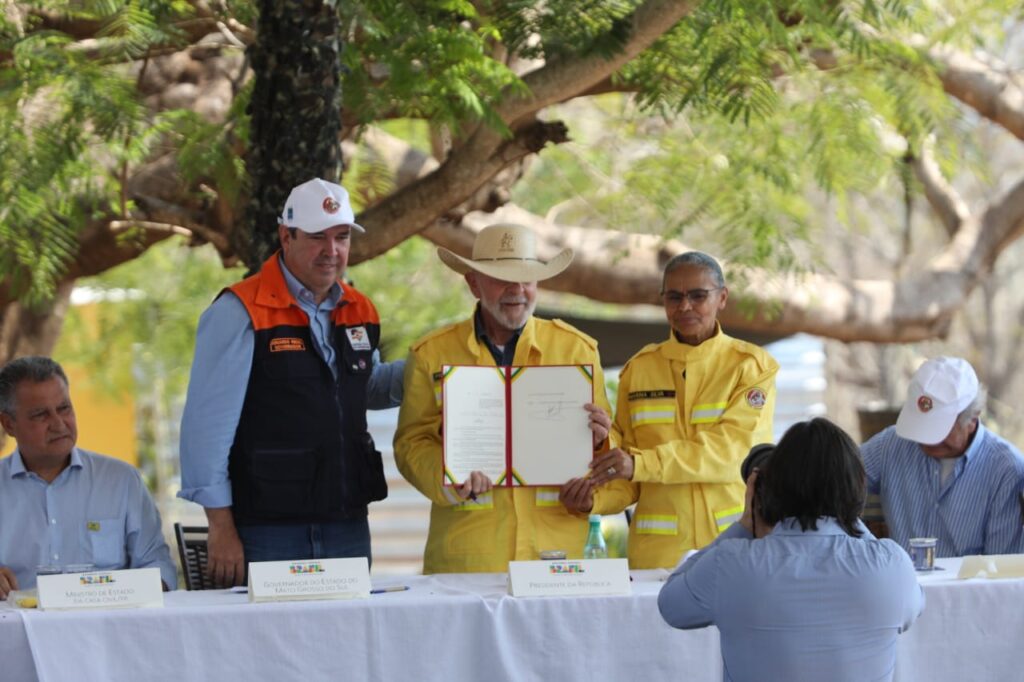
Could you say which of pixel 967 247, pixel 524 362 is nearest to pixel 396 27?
pixel 524 362

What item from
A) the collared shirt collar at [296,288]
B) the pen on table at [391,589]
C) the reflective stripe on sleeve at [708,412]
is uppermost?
the collared shirt collar at [296,288]

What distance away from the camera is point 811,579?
11.6ft

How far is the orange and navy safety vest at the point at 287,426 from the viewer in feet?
→ 16.5

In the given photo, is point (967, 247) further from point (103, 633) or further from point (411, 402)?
point (103, 633)

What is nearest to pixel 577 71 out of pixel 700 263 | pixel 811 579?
pixel 700 263

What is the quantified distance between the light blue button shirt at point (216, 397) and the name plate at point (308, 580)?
64 centimetres

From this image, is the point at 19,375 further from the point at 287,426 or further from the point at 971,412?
the point at 971,412

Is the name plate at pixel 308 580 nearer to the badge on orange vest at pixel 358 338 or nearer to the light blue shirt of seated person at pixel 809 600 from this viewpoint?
the badge on orange vest at pixel 358 338

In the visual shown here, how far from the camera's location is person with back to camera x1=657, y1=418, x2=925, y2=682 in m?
3.54

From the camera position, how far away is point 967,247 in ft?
37.6

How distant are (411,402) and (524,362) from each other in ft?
1.40

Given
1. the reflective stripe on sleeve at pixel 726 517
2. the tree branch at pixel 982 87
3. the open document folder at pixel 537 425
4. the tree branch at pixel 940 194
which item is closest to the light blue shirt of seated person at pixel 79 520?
the open document folder at pixel 537 425

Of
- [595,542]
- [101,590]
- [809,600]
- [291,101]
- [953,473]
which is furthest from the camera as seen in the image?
[291,101]

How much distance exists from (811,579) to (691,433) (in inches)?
69.7
